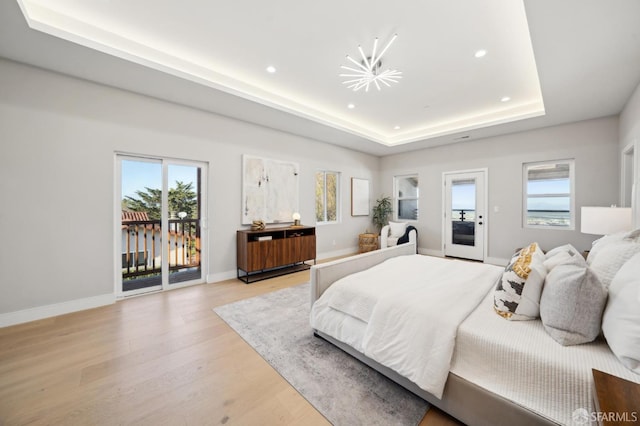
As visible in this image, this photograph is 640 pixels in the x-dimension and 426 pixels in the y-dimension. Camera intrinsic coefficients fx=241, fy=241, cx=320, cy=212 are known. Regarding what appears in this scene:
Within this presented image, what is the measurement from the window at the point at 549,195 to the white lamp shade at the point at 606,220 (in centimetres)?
195

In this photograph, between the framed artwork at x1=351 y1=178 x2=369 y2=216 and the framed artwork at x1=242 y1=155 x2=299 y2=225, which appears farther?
the framed artwork at x1=351 y1=178 x2=369 y2=216

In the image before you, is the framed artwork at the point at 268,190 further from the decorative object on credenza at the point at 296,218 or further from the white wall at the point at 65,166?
the white wall at the point at 65,166

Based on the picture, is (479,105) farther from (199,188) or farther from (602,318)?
(199,188)

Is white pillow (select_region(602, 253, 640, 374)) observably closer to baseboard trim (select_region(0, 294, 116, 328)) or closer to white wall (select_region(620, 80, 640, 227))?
white wall (select_region(620, 80, 640, 227))

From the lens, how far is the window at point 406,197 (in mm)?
6613

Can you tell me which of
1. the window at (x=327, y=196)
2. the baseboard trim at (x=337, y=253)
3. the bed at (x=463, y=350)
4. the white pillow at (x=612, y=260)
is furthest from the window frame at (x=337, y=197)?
the white pillow at (x=612, y=260)

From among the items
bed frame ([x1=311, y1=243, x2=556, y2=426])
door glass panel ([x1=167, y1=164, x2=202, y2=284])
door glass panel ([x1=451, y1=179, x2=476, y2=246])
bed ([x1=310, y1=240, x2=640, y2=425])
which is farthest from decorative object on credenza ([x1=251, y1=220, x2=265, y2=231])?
door glass panel ([x1=451, y1=179, x2=476, y2=246])

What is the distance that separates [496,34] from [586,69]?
Answer: 1.17m

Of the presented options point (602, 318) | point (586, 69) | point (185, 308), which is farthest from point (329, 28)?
point (185, 308)

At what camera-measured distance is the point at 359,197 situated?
21.9 ft

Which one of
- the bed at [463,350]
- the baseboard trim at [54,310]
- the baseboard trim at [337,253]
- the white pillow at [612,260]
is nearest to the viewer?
the bed at [463,350]

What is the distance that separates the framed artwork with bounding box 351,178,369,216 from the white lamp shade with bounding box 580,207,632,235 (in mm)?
4235

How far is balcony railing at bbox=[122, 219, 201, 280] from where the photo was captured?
3.50 metres

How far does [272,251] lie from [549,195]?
5444 mm
